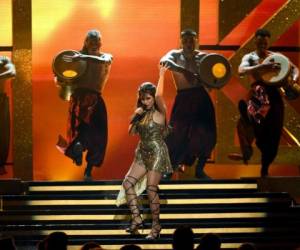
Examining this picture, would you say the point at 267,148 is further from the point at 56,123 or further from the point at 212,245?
the point at 212,245

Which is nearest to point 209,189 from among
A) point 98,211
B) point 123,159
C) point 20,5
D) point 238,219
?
point 238,219

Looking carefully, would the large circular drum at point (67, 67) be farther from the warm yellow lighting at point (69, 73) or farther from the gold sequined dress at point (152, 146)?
the gold sequined dress at point (152, 146)

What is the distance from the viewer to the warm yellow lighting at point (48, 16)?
14273 mm

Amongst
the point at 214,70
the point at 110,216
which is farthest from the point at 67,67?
the point at 110,216

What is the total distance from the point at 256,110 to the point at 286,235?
2.10 metres

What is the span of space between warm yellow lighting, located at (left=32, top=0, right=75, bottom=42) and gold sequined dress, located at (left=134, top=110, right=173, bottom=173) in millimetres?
3874

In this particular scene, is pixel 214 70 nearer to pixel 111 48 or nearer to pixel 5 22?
pixel 111 48

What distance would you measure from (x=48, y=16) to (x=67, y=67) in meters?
2.11

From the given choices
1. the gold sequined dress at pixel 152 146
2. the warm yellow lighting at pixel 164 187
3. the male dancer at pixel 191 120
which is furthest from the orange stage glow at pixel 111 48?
the gold sequined dress at pixel 152 146

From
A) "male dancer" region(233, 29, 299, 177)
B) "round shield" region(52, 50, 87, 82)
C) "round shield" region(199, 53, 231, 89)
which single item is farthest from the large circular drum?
"male dancer" region(233, 29, 299, 177)

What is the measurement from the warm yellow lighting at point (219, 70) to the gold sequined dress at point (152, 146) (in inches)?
67.4

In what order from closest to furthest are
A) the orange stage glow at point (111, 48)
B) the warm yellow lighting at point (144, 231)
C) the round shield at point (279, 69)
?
the warm yellow lighting at point (144, 231) < the round shield at point (279, 69) < the orange stage glow at point (111, 48)

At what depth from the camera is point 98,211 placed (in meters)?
11.5

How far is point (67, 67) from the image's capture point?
40.8 ft
